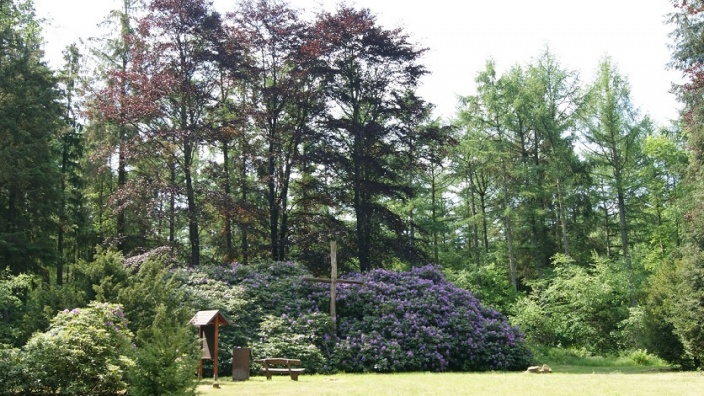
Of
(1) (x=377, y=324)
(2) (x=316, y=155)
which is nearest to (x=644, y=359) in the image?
(1) (x=377, y=324)

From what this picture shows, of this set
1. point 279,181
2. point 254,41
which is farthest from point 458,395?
point 254,41

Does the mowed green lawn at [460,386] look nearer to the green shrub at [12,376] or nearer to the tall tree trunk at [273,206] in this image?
the green shrub at [12,376]

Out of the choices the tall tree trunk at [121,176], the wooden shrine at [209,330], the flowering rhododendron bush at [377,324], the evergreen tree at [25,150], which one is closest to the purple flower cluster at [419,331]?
the flowering rhododendron bush at [377,324]

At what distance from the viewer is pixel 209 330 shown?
12930 millimetres

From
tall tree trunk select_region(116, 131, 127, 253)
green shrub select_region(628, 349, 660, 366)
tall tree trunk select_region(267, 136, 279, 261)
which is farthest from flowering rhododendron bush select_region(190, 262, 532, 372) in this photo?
tall tree trunk select_region(116, 131, 127, 253)

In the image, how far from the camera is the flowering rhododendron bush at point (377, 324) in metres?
16.5

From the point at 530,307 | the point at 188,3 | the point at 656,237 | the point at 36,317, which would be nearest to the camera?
the point at 36,317

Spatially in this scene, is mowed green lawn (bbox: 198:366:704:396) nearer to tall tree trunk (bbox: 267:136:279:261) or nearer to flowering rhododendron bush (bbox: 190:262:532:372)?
flowering rhododendron bush (bbox: 190:262:532:372)

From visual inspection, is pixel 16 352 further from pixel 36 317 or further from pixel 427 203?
pixel 427 203

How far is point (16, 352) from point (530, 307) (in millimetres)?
19442

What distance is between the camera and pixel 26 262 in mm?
22719

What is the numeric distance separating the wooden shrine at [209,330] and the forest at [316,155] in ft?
12.0

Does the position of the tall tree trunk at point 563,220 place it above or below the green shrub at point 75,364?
above

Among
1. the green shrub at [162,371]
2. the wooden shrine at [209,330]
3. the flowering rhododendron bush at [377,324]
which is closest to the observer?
the green shrub at [162,371]
